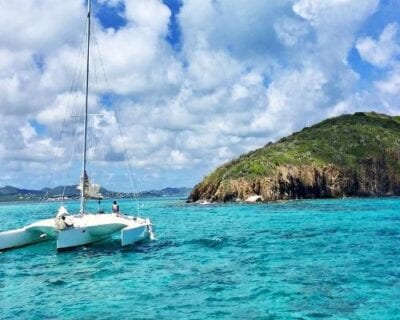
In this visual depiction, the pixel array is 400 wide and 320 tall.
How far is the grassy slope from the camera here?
110 metres

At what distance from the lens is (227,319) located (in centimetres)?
1466

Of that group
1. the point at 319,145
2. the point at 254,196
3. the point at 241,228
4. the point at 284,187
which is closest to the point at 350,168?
the point at 319,145

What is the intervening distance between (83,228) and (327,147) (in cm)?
10421

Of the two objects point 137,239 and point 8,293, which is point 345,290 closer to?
point 8,293

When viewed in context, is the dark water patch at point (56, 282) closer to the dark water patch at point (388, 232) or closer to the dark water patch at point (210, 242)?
the dark water patch at point (210, 242)

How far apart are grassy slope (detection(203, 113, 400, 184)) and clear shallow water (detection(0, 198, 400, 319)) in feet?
243

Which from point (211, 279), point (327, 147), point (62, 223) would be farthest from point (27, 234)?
point (327, 147)

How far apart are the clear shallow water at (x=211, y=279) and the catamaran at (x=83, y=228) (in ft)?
2.41

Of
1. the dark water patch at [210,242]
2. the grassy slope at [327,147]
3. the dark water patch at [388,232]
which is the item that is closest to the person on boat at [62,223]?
the dark water patch at [210,242]

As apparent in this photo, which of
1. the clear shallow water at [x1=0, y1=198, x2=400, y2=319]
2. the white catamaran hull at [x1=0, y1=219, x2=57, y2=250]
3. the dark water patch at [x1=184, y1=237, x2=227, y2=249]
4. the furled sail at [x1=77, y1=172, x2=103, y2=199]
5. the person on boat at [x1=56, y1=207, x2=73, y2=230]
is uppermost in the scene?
the furled sail at [x1=77, y1=172, x2=103, y2=199]

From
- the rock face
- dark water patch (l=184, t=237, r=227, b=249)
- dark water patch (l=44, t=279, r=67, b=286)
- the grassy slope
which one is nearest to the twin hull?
dark water patch (l=184, t=237, r=227, b=249)

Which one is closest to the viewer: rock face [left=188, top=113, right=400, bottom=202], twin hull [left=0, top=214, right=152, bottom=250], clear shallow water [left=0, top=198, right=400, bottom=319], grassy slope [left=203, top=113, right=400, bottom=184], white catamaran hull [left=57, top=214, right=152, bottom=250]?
clear shallow water [left=0, top=198, right=400, bottom=319]

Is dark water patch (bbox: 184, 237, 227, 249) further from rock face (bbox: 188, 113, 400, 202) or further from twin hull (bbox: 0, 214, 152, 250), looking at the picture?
rock face (bbox: 188, 113, 400, 202)

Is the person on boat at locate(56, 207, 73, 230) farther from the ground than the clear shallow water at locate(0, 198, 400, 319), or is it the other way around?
the person on boat at locate(56, 207, 73, 230)
